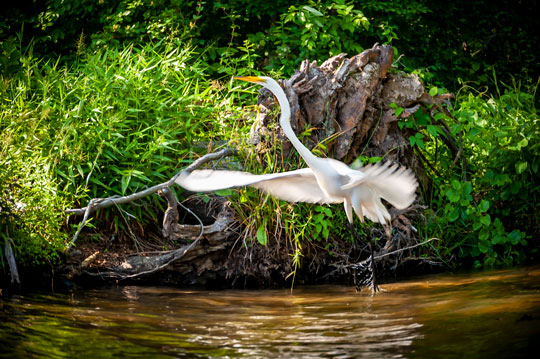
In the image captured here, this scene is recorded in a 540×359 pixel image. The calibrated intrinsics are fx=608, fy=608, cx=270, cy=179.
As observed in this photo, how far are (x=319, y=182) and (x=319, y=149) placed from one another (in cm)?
102

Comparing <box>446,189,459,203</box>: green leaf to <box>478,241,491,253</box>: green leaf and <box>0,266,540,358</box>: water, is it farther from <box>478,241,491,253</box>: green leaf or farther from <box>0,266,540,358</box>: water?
<box>0,266,540,358</box>: water

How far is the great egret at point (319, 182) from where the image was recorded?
151 inches

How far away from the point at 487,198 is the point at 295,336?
129 inches

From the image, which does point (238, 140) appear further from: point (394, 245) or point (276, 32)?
point (276, 32)

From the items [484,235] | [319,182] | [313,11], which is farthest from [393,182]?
[313,11]

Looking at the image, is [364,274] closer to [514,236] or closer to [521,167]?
[514,236]

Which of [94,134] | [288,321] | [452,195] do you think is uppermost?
[94,134]

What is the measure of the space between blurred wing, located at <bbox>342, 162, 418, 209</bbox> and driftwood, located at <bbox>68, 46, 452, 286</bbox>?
1.22 metres

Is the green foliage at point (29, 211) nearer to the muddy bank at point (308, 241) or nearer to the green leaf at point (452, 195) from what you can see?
the muddy bank at point (308, 241)

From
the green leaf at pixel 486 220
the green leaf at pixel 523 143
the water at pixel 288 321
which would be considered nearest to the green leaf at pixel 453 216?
the green leaf at pixel 486 220

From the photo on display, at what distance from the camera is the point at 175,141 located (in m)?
5.41

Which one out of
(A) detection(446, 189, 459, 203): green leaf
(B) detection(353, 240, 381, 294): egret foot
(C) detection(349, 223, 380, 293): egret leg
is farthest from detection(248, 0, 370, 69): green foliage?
(B) detection(353, 240, 381, 294): egret foot

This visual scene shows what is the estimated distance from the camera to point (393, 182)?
370 cm

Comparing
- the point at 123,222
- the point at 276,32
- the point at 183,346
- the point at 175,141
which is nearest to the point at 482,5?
the point at 276,32
